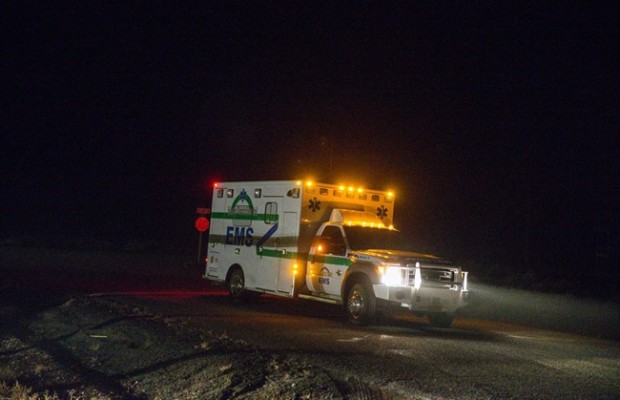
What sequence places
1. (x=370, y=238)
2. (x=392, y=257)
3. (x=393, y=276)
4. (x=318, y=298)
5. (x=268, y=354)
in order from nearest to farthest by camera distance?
(x=268, y=354) → (x=393, y=276) → (x=392, y=257) → (x=370, y=238) → (x=318, y=298)

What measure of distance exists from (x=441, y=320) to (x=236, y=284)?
605 centimetres

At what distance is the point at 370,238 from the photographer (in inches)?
651

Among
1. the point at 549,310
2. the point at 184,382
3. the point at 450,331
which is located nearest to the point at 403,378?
the point at 184,382

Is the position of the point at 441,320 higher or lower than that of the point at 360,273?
lower

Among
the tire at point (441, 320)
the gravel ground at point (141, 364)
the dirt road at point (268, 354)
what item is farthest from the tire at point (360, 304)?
the gravel ground at point (141, 364)

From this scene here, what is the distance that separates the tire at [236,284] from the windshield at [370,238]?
4.17 meters

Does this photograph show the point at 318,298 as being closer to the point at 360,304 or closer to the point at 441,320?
the point at 360,304

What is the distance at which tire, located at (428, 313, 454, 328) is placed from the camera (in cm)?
1581

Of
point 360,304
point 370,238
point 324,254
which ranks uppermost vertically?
point 370,238

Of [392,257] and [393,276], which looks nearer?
[393,276]

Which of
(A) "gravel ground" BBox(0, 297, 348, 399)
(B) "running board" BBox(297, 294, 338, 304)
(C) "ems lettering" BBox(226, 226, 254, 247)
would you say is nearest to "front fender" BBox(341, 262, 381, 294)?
(B) "running board" BBox(297, 294, 338, 304)

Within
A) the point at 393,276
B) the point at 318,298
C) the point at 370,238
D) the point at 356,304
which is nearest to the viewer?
the point at 393,276

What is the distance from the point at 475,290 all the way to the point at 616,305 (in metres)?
4.60

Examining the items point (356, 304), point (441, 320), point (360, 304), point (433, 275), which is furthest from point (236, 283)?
point (433, 275)
